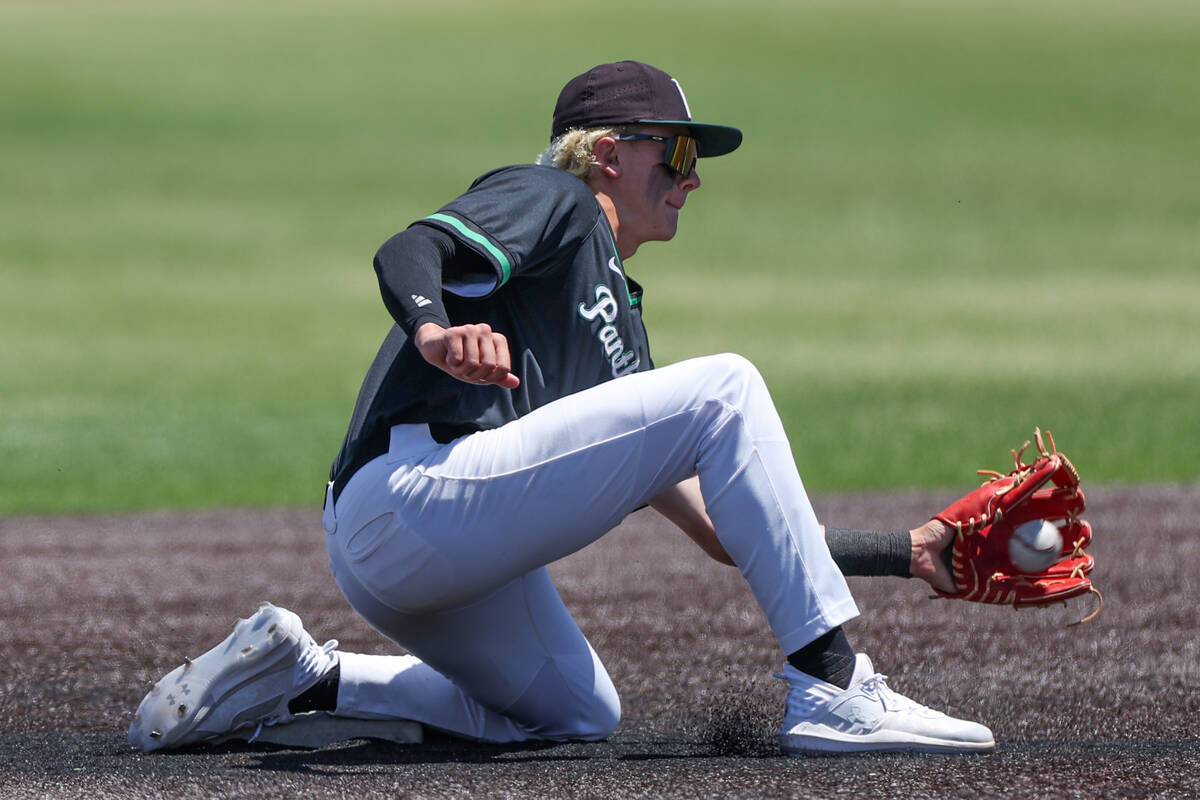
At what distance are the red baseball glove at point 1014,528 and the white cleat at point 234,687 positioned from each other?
4.55ft

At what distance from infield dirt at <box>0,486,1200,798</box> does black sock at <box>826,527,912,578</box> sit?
1.37 feet

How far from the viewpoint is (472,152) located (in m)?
26.9

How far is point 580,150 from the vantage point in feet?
10.6

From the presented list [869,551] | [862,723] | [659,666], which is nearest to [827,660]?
[862,723]

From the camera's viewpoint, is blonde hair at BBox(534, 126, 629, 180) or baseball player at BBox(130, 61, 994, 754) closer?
baseball player at BBox(130, 61, 994, 754)

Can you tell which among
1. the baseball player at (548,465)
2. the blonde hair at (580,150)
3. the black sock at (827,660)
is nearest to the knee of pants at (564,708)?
the baseball player at (548,465)

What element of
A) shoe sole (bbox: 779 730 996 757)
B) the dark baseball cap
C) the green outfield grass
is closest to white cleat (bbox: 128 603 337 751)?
shoe sole (bbox: 779 730 996 757)

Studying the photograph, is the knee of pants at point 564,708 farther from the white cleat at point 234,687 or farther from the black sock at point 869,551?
the black sock at point 869,551

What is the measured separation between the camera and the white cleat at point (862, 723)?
2.88 metres

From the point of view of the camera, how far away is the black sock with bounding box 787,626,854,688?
2891mm

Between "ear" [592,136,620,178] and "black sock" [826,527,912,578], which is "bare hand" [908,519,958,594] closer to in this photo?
"black sock" [826,527,912,578]

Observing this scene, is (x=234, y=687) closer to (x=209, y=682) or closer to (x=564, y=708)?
(x=209, y=682)

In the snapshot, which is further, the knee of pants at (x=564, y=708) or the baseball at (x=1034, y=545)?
the knee of pants at (x=564, y=708)

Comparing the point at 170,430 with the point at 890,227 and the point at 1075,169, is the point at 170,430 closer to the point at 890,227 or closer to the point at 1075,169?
the point at 890,227
